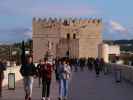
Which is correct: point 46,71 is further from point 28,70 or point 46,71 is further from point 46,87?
point 28,70

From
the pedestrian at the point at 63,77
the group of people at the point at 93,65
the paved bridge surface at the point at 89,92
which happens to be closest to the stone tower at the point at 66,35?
the group of people at the point at 93,65

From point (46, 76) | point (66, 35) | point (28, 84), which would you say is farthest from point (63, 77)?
point (66, 35)

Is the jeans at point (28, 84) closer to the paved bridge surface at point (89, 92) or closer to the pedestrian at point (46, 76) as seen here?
the pedestrian at point (46, 76)

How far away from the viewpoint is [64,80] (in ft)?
62.9

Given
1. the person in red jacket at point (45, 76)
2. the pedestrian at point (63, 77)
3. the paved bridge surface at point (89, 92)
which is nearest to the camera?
the person in red jacket at point (45, 76)

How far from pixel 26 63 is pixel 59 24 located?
9915 centimetres

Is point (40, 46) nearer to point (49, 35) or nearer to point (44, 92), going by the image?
point (49, 35)

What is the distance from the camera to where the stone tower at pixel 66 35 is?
115562mm

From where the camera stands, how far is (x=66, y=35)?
387 feet

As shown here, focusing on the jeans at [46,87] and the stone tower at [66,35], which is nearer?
the jeans at [46,87]

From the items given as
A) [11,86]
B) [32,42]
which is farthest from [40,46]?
[11,86]

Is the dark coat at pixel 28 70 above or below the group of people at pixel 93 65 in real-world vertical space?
above

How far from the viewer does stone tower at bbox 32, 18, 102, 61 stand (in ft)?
379

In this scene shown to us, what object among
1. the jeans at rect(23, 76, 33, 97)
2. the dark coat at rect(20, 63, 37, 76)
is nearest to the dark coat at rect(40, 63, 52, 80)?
the dark coat at rect(20, 63, 37, 76)
